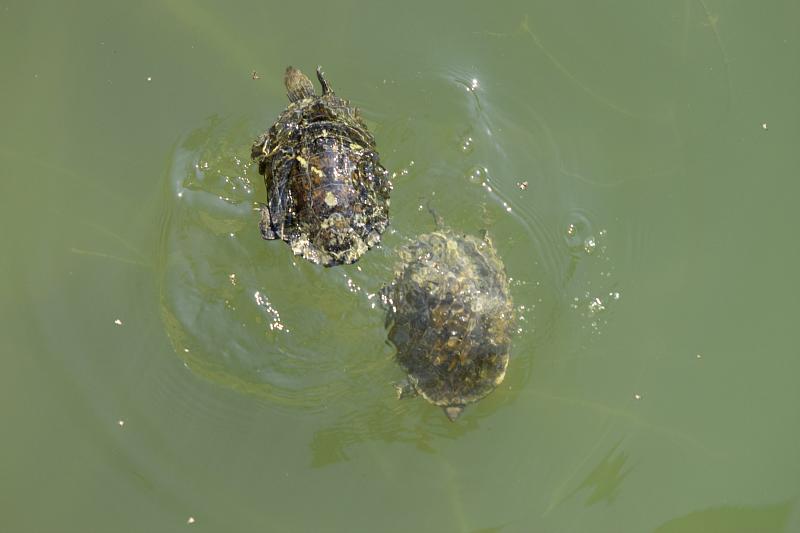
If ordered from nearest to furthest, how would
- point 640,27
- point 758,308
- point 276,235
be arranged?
point 276,235 → point 758,308 → point 640,27

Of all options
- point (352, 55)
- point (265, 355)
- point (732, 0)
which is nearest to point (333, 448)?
point (265, 355)

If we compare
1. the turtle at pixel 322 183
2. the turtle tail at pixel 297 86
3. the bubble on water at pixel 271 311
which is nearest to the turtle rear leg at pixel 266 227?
the turtle at pixel 322 183

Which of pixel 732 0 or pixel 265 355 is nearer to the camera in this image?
pixel 265 355

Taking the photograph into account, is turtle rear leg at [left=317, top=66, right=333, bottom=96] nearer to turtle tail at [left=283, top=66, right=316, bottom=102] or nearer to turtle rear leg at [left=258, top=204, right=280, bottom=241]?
turtle tail at [left=283, top=66, right=316, bottom=102]

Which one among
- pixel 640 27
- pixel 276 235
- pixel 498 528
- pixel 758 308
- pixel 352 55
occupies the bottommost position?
pixel 498 528

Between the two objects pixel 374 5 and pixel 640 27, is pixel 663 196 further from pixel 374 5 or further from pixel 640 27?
pixel 374 5

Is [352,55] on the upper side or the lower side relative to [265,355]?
upper

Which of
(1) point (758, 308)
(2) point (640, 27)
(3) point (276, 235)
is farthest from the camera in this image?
(2) point (640, 27)
